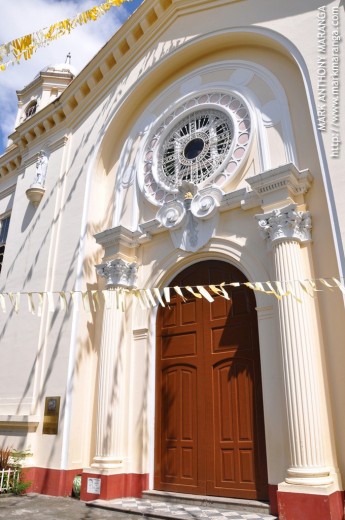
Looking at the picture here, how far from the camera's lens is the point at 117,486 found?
745 centimetres

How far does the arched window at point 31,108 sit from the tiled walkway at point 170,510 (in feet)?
42.5

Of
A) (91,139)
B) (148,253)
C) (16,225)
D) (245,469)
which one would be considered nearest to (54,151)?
(91,139)

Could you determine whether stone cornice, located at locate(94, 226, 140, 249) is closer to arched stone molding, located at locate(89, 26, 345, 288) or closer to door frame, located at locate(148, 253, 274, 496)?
door frame, located at locate(148, 253, 274, 496)

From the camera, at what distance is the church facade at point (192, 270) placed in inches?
245

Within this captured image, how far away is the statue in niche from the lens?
1177 cm

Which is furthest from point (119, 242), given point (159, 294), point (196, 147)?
point (159, 294)

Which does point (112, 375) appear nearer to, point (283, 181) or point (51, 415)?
point (51, 415)

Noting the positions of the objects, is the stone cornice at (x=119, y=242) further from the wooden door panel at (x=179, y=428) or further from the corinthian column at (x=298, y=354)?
the corinthian column at (x=298, y=354)

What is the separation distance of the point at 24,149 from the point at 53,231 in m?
4.07

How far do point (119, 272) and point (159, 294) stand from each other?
9.79 feet

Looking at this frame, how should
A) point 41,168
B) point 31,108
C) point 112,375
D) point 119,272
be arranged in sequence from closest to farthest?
point 112,375
point 119,272
point 41,168
point 31,108

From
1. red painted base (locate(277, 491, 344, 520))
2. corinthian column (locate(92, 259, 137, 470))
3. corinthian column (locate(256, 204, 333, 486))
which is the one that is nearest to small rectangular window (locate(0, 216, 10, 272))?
corinthian column (locate(92, 259, 137, 470))

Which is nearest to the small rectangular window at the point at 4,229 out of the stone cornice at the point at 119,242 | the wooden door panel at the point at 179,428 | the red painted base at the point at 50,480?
the stone cornice at the point at 119,242

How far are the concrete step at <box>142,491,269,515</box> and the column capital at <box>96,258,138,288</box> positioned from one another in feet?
12.5
